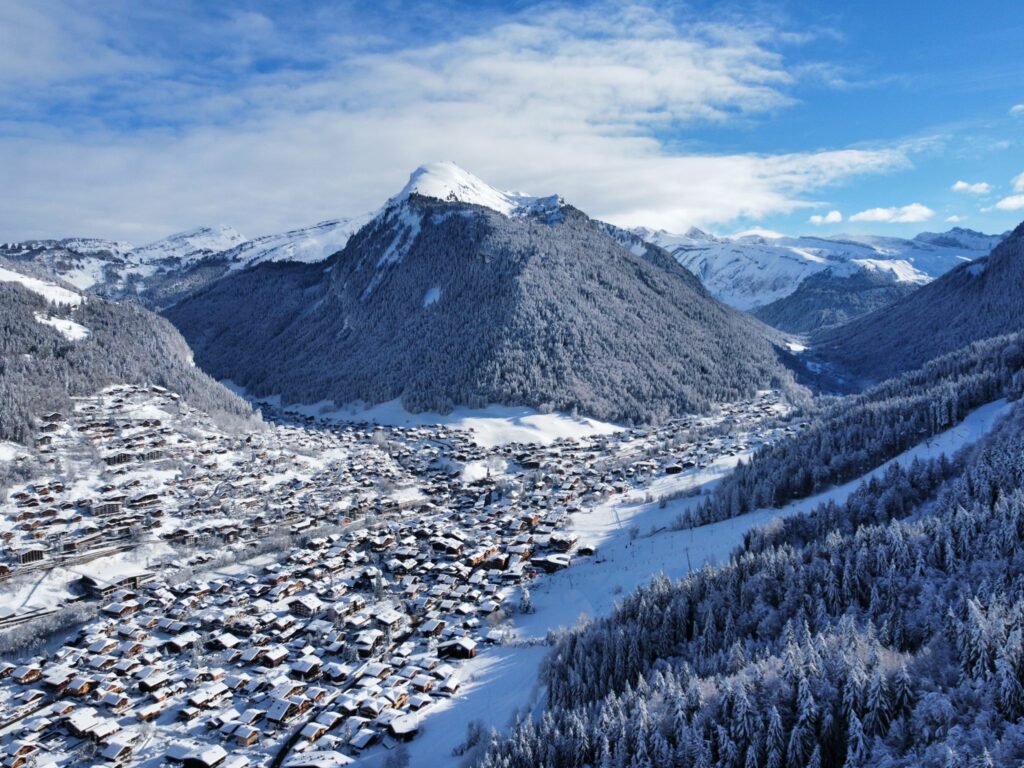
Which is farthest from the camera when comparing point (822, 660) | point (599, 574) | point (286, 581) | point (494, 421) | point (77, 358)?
point (494, 421)

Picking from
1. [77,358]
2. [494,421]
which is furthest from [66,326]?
[494,421]

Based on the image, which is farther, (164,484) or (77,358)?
(77,358)

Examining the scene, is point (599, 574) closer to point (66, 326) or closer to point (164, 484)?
point (164, 484)

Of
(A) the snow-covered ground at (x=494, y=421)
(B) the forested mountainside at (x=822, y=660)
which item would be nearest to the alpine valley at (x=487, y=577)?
(B) the forested mountainside at (x=822, y=660)

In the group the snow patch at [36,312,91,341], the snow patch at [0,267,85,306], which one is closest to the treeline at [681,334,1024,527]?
the snow patch at [36,312,91,341]

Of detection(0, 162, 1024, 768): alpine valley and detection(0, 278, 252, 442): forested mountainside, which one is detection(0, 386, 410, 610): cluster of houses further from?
detection(0, 278, 252, 442): forested mountainside

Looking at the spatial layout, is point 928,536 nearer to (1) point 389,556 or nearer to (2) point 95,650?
(1) point 389,556

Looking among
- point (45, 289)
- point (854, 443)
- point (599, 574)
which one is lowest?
point (599, 574)
